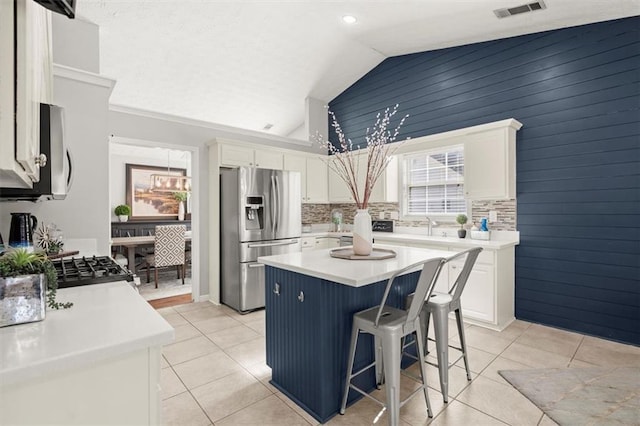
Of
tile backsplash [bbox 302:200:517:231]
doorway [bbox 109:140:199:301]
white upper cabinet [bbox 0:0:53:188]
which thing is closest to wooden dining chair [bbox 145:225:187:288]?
doorway [bbox 109:140:199:301]

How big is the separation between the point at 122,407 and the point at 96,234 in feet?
6.76

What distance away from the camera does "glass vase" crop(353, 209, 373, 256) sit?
2.35 m

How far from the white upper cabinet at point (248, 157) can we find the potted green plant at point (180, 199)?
3319 millimetres

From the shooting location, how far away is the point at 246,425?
6.20ft

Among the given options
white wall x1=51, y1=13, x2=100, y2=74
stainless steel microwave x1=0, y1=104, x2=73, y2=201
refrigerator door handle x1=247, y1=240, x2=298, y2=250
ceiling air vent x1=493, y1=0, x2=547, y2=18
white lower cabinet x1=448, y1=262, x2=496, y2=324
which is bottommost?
white lower cabinet x1=448, y1=262, x2=496, y2=324

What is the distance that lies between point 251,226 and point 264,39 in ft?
7.72

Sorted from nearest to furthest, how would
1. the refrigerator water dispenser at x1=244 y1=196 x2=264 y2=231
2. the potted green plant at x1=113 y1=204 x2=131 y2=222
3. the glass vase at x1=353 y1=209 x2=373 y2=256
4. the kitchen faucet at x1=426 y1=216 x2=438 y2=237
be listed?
the glass vase at x1=353 y1=209 x2=373 y2=256 → the refrigerator water dispenser at x1=244 y1=196 x2=264 y2=231 → the kitchen faucet at x1=426 y1=216 x2=438 y2=237 → the potted green plant at x1=113 y1=204 x2=131 y2=222

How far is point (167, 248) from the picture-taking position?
17.2ft

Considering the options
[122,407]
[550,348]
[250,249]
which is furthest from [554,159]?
[122,407]

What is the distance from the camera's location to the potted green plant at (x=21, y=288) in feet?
3.00

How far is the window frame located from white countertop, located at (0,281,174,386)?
391 centimetres

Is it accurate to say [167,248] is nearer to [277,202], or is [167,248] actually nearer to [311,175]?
[277,202]

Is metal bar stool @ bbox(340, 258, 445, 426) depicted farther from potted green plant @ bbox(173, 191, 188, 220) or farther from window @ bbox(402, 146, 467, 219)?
potted green plant @ bbox(173, 191, 188, 220)

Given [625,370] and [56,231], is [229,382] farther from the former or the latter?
[625,370]
